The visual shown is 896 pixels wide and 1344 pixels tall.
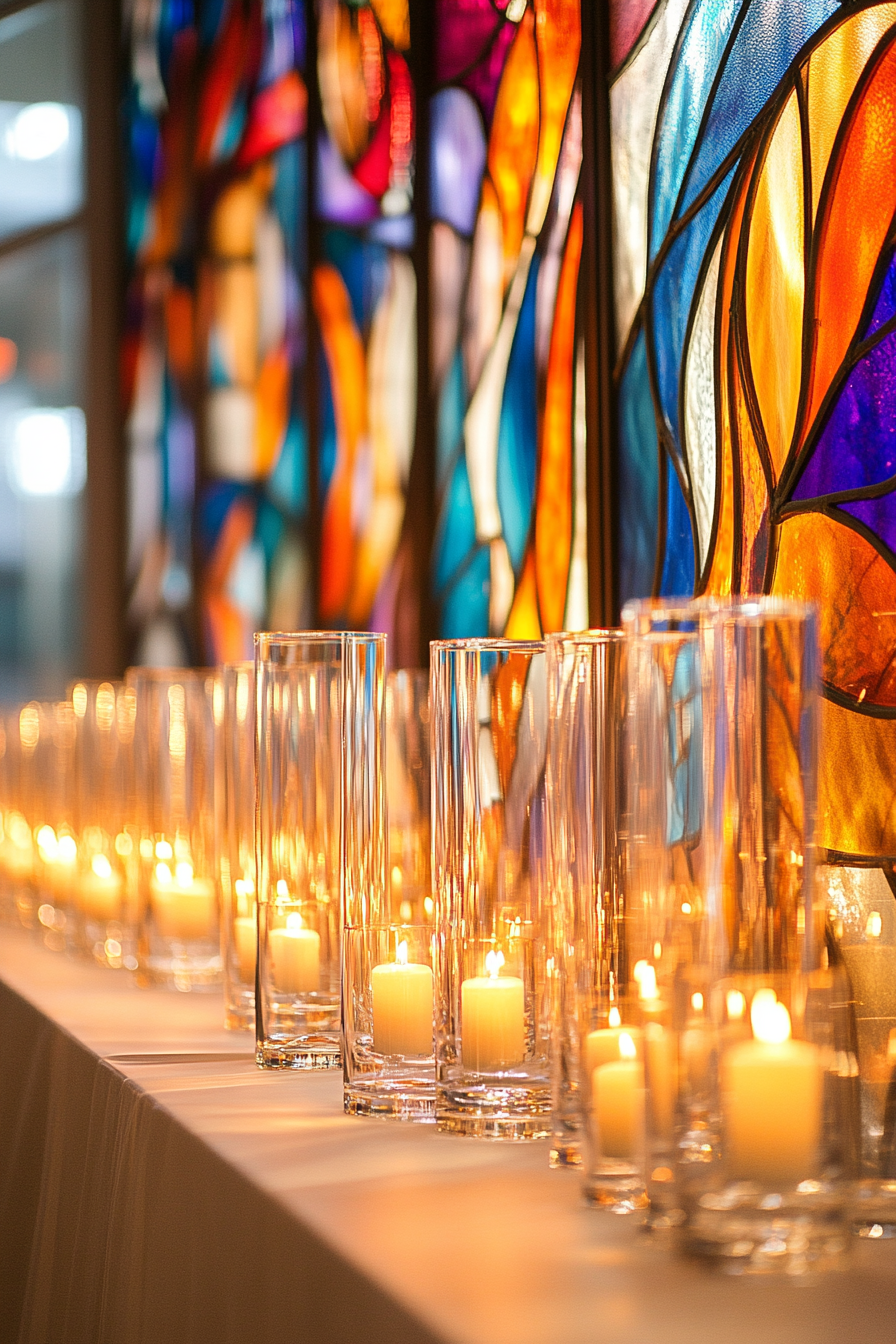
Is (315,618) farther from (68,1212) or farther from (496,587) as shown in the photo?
(68,1212)

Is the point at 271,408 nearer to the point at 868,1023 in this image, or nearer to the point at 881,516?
the point at 881,516

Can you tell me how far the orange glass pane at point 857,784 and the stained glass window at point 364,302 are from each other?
158 centimetres

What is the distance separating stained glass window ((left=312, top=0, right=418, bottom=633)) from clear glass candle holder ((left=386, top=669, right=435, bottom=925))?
1255 millimetres

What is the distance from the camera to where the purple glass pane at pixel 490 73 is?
2.24 m

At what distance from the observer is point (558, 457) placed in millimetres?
2018

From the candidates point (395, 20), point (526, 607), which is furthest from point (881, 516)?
point (395, 20)

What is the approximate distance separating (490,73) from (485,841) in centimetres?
152

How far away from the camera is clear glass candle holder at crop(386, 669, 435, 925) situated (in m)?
1.46

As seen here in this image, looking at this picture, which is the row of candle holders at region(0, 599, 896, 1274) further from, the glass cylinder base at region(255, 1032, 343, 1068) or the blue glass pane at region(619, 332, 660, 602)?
the blue glass pane at region(619, 332, 660, 602)

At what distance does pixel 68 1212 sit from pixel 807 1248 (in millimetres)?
784

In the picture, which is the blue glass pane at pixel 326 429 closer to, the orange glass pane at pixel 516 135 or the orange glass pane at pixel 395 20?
the orange glass pane at pixel 395 20

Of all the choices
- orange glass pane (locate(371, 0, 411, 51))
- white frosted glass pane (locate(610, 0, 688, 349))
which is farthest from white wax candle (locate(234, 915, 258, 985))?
orange glass pane (locate(371, 0, 411, 51))

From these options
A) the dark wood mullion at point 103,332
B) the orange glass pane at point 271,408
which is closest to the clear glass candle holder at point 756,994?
the orange glass pane at point 271,408

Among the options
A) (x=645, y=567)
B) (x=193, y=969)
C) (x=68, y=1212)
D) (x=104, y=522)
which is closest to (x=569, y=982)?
(x=68, y=1212)
